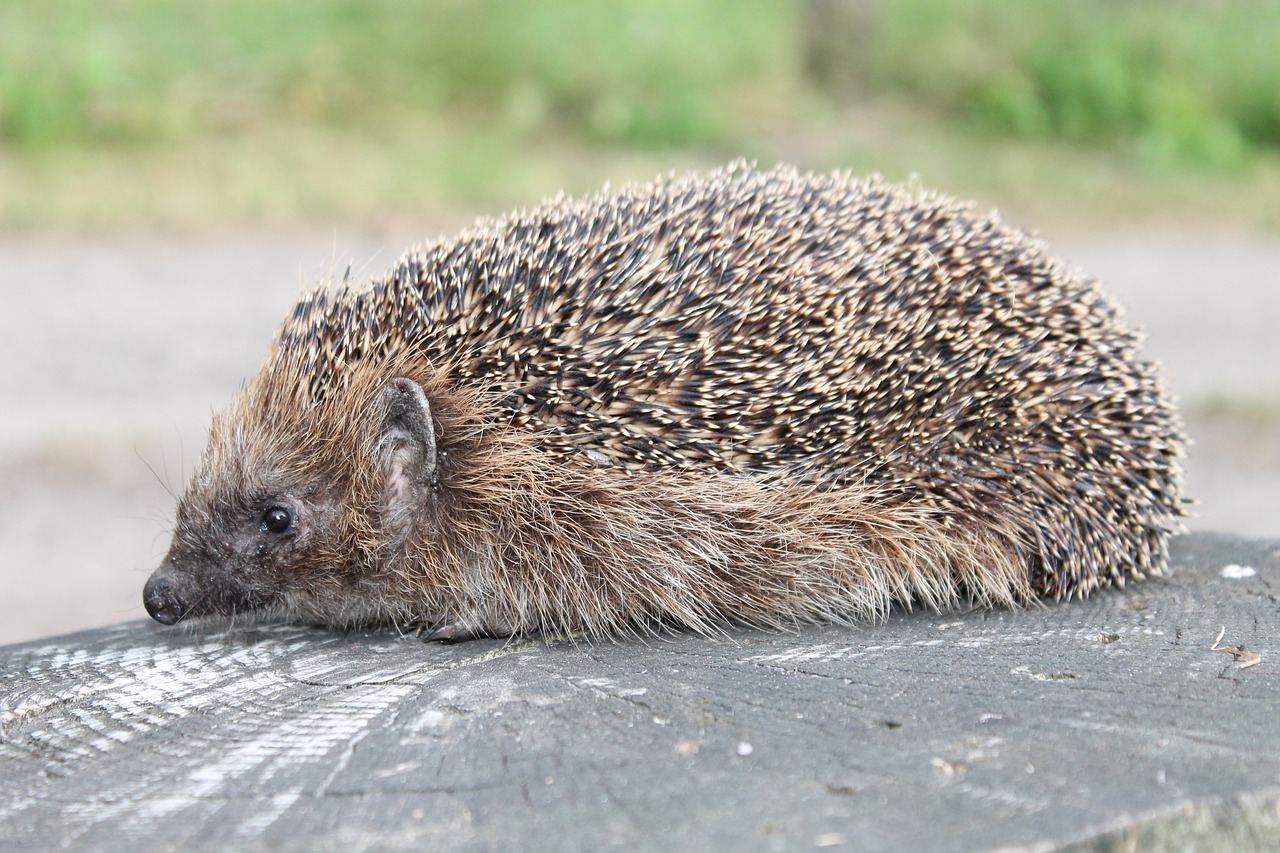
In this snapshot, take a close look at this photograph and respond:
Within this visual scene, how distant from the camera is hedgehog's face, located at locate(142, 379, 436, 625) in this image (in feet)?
12.1

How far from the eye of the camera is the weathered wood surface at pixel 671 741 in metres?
1.98

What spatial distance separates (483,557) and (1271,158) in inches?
517

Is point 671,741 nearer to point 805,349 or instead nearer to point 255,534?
point 805,349

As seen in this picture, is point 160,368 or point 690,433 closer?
point 690,433

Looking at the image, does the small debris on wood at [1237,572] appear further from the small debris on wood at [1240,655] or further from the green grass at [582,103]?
the green grass at [582,103]

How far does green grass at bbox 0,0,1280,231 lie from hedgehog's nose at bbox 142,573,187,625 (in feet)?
26.0

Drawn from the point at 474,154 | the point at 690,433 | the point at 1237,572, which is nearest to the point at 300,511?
the point at 690,433

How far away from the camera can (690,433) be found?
345 centimetres

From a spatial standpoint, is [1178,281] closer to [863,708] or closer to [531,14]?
[531,14]

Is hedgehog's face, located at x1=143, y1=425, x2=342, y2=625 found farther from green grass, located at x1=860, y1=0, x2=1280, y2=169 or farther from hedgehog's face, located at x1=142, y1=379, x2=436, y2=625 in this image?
green grass, located at x1=860, y1=0, x2=1280, y2=169

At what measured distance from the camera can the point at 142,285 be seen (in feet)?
34.2

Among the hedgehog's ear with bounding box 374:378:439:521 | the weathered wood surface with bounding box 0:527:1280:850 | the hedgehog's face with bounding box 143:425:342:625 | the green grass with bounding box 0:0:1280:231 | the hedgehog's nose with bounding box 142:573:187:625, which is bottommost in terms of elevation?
the weathered wood surface with bounding box 0:527:1280:850

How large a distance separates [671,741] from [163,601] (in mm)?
1885

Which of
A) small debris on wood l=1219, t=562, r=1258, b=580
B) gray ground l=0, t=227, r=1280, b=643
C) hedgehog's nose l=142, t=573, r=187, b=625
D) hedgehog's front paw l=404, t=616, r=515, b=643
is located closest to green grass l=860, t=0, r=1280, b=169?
gray ground l=0, t=227, r=1280, b=643
